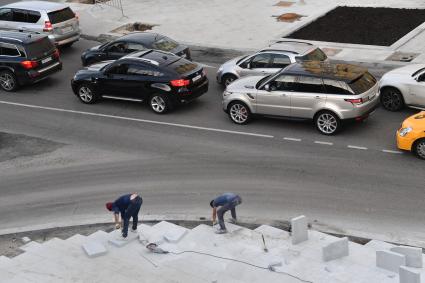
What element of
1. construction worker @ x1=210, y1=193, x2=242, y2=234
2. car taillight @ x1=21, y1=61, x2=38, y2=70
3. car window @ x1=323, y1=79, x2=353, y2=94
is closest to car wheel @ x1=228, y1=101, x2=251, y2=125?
car window @ x1=323, y1=79, x2=353, y2=94

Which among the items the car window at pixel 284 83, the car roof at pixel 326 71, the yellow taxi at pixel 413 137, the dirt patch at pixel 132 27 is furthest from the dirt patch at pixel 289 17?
the yellow taxi at pixel 413 137

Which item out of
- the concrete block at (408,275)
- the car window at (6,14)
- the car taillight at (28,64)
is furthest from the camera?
the car window at (6,14)

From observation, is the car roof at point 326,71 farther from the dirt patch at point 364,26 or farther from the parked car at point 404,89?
the dirt patch at point 364,26

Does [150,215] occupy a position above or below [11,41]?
below

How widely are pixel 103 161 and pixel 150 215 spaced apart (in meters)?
3.29

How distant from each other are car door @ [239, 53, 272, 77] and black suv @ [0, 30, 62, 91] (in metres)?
6.78

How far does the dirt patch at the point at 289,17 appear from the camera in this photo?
30.0 m

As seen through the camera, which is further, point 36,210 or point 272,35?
point 272,35

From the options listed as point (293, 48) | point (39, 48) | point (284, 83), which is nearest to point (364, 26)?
point (293, 48)

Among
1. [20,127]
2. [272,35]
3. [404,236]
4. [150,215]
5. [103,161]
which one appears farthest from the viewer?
[272,35]

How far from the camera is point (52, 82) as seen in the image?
24.5 m

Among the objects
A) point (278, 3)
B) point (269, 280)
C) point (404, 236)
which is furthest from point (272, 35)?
point (269, 280)

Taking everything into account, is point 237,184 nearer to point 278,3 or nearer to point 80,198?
point 80,198

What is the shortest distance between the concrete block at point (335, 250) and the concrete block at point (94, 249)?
406cm
